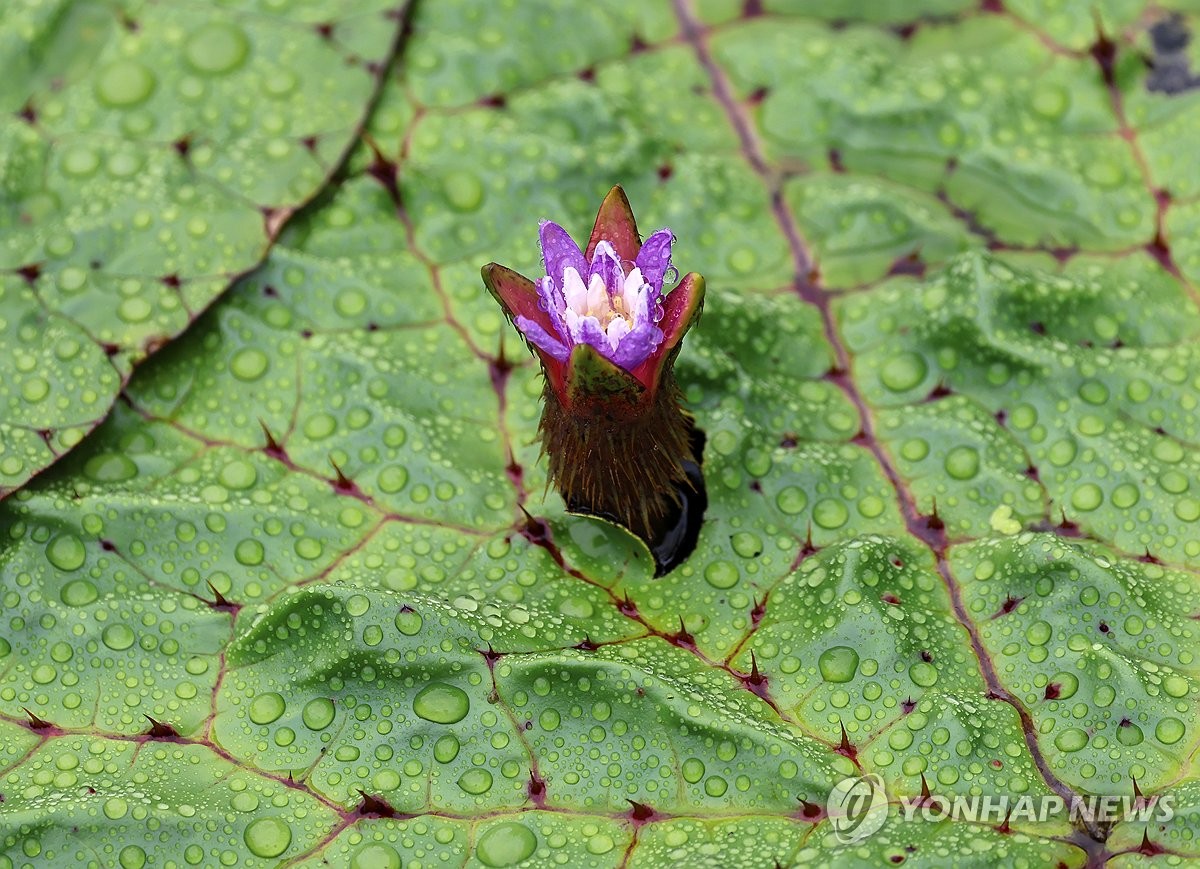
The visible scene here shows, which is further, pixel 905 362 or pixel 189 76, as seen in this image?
pixel 189 76

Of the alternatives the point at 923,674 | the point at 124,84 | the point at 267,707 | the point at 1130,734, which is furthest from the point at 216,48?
the point at 1130,734

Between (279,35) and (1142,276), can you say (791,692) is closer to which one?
Result: (1142,276)

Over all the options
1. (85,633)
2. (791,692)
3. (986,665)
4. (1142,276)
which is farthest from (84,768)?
(1142,276)

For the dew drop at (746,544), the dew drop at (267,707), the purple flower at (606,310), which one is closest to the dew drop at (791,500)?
the dew drop at (746,544)

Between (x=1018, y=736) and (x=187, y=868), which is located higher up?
(x=1018, y=736)

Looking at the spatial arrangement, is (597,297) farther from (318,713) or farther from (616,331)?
(318,713)

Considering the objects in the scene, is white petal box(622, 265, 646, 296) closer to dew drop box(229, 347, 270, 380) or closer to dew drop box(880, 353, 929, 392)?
dew drop box(880, 353, 929, 392)
